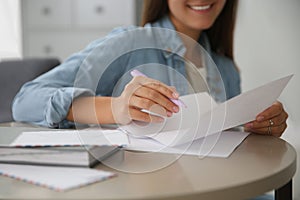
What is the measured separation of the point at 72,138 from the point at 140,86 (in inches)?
5.8

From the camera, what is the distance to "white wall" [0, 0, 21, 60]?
3512mm

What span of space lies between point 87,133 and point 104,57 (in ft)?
0.99

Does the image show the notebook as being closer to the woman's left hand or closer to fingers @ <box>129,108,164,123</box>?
fingers @ <box>129,108,164,123</box>

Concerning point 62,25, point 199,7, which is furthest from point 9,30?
point 199,7

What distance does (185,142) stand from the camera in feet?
2.90

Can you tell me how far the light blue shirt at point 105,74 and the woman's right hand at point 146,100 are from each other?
5 cm

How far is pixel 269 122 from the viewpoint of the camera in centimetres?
102

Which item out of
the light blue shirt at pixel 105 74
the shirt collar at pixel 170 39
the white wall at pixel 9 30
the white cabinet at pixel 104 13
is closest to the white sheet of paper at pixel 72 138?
the light blue shirt at pixel 105 74

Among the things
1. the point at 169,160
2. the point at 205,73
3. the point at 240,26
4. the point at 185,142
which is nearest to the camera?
the point at 169,160

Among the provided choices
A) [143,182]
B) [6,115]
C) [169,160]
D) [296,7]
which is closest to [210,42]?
[296,7]

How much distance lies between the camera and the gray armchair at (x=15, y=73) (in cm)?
185

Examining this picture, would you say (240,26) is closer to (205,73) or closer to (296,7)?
(296,7)

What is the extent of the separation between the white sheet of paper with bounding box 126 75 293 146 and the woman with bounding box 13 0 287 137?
29 mm

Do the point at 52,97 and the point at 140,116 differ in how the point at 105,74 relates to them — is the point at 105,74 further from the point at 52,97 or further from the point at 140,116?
the point at 140,116
